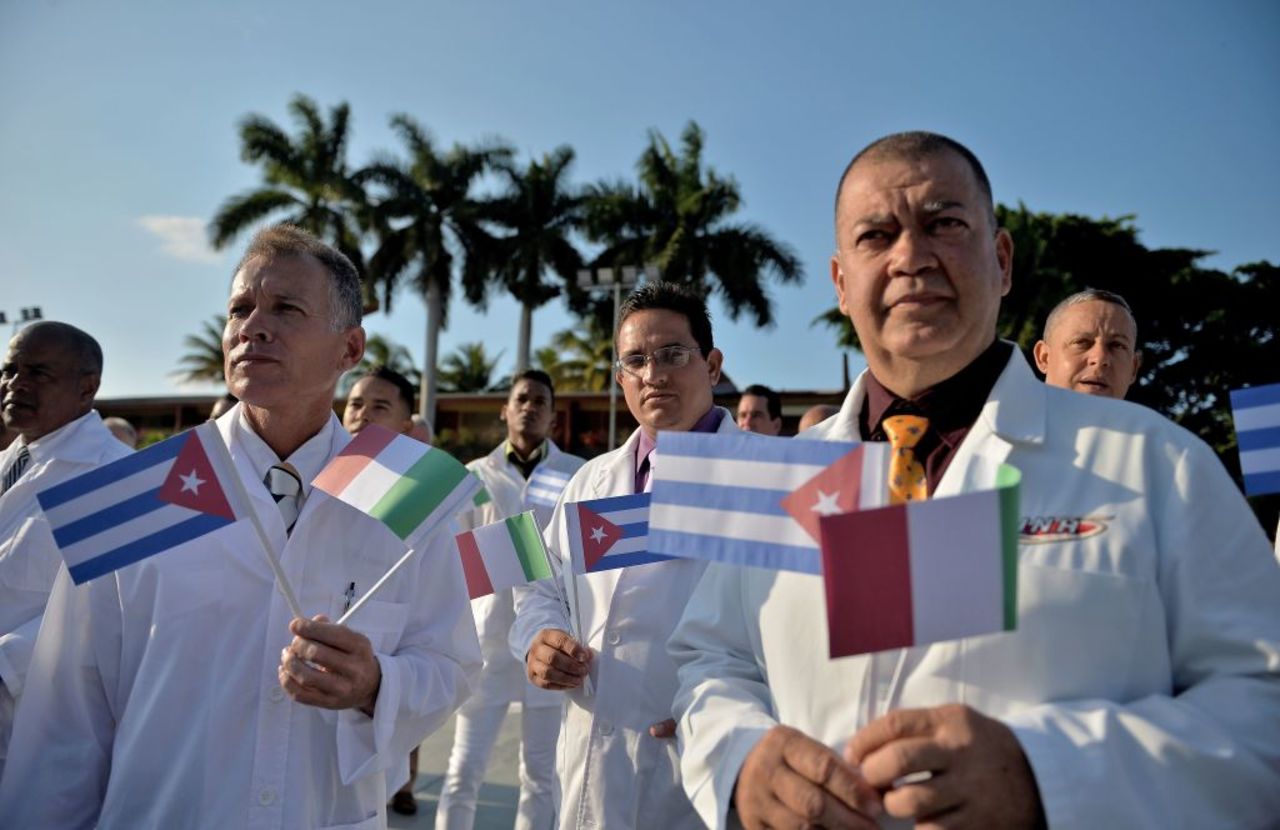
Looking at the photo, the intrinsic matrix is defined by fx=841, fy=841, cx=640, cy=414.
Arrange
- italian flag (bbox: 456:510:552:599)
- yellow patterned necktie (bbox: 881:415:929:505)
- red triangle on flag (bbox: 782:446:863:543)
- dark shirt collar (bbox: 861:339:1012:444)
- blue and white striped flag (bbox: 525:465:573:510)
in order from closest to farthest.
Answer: red triangle on flag (bbox: 782:446:863:543)
yellow patterned necktie (bbox: 881:415:929:505)
dark shirt collar (bbox: 861:339:1012:444)
italian flag (bbox: 456:510:552:599)
blue and white striped flag (bbox: 525:465:573:510)

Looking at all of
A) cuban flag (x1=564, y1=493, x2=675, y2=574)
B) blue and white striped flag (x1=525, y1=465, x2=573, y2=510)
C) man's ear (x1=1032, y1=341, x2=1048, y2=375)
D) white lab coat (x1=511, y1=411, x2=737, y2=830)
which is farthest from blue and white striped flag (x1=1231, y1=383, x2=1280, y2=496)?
blue and white striped flag (x1=525, y1=465, x2=573, y2=510)

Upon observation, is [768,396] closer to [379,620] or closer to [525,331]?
[379,620]

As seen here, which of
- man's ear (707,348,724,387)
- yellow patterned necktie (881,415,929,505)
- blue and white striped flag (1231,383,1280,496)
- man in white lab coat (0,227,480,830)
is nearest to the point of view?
yellow patterned necktie (881,415,929,505)

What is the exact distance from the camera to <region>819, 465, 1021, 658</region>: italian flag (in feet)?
4.13

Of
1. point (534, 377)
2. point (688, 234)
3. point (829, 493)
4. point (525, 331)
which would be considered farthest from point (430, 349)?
point (829, 493)

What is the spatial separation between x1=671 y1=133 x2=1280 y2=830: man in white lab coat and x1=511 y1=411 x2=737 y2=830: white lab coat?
92 centimetres

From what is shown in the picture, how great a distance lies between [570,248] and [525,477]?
27107 mm

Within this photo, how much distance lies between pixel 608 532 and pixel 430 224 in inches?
1209

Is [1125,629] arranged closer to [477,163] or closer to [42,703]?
[42,703]

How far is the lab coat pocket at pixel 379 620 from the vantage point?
7.19ft

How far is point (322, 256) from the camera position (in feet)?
8.03

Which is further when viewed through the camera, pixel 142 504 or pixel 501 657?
pixel 501 657

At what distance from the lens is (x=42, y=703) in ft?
6.82

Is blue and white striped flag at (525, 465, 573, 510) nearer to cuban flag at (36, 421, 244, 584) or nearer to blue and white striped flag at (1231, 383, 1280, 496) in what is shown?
cuban flag at (36, 421, 244, 584)
